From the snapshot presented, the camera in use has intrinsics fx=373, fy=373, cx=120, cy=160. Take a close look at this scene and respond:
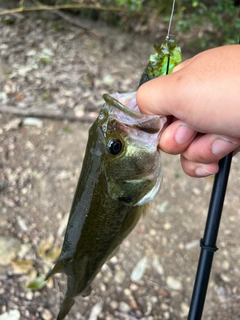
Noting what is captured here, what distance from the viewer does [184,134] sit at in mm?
1438

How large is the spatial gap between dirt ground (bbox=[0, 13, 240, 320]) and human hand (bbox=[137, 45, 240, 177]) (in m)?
1.45

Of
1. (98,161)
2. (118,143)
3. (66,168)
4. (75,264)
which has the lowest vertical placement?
(66,168)

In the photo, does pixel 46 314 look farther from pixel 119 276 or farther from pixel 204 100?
pixel 204 100

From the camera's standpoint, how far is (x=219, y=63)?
122cm

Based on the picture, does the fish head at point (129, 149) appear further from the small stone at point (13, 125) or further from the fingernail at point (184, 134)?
the small stone at point (13, 125)

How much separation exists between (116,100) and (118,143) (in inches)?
7.1

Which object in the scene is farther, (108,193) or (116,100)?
(108,193)

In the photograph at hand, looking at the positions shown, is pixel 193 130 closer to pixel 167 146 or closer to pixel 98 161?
pixel 167 146

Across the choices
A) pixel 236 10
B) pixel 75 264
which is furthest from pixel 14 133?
pixel 236 10

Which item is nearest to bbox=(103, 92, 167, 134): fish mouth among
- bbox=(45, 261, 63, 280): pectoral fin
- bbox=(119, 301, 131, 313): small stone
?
bbox=(45, 261, 63, 280): pectoral fin

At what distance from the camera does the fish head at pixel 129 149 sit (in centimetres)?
141

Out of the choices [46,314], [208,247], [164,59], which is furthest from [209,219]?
[46,314]

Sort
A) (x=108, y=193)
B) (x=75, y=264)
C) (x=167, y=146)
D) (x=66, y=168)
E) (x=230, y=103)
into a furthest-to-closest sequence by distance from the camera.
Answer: (x=66, y=168), (x=75, y=264), (x=108, y=193), (x=167, y=146), (x=230, y=103)

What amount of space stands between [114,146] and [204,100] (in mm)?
432
